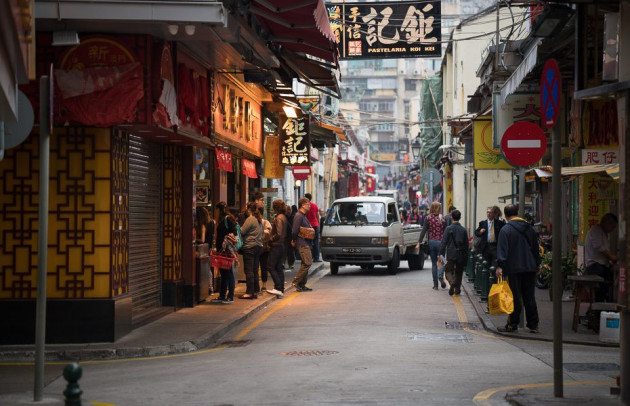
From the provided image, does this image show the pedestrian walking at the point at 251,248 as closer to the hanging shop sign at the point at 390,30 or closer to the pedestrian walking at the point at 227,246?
the pedestrian walking at the point at 227,246

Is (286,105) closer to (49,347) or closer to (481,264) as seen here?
(481,264)

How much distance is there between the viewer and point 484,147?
71.8 ft

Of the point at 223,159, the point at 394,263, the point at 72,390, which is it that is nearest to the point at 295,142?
the point at 394,263

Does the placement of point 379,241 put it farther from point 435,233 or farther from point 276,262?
point 276,262

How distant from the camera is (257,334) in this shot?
49.3ft

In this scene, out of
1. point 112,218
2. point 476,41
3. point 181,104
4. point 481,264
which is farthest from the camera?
point 476,41

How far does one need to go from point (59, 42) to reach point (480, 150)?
11402 millimetres

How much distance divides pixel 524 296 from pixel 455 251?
6.84 m

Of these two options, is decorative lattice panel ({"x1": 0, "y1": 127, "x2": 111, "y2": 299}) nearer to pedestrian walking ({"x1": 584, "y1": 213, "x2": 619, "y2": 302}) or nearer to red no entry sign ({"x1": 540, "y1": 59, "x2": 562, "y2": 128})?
red no entry sign ({"x1": 540, "y1": 59, "x2": 562, "y2": 128})

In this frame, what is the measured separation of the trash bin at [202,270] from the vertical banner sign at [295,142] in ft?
31.8

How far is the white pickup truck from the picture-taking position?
27297 millimetres

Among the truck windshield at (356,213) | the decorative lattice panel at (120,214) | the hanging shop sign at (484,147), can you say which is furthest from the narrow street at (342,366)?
the truck windshield at (356,213)

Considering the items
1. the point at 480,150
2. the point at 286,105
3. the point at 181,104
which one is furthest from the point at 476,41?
the point at 181,104

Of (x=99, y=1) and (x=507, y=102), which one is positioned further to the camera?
(x=507, y=102)
